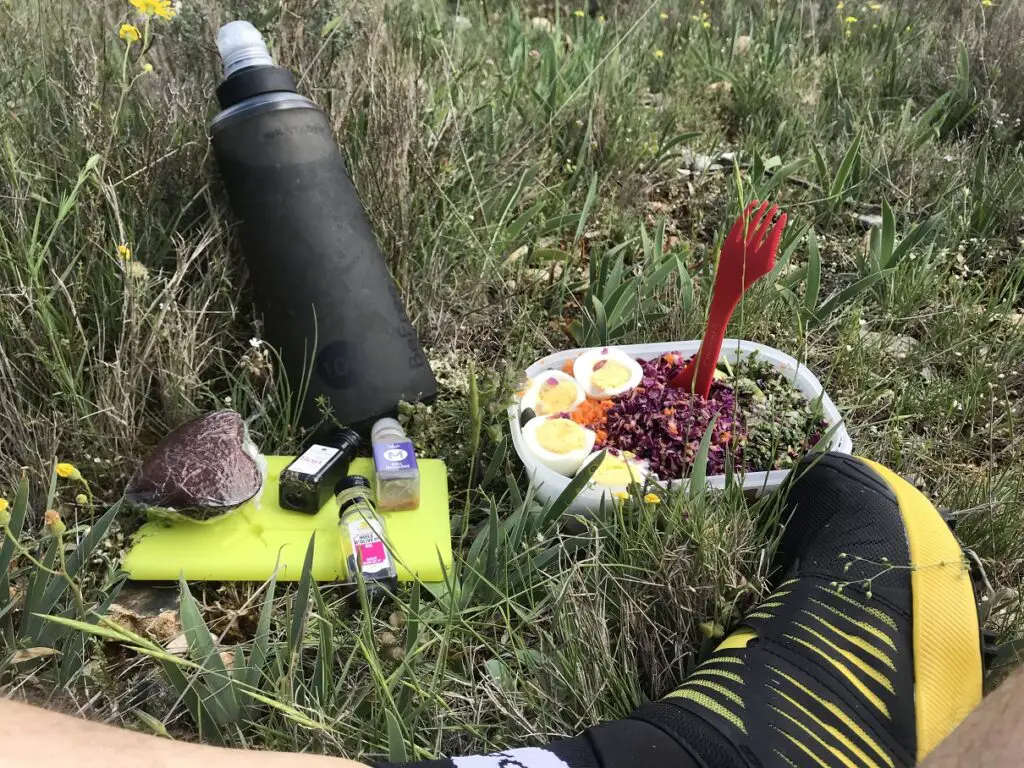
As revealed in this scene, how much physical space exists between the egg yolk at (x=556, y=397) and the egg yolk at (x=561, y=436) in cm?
8

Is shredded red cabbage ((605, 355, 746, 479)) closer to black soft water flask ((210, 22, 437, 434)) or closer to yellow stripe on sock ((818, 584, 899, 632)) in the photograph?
yellow stripe on sock ((818, 584, 899, 632))

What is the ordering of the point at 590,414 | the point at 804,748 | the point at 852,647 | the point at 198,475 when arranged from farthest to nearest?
the point at 590,414, the point at 198,475, the point at 852,647, the point at 804,748

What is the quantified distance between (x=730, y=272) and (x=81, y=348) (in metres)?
1.11

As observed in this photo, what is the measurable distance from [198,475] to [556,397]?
0.66 metres

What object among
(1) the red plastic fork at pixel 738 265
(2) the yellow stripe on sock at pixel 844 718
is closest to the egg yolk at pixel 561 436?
(1) the red plastic fork at pixel 738 265

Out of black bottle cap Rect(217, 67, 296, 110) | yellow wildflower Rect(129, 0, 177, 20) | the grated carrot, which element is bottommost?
the grated carrot

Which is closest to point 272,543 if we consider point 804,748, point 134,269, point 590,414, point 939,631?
point 134,269

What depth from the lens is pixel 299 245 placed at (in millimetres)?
1416

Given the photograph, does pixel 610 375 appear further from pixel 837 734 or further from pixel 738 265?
pixel 837 734

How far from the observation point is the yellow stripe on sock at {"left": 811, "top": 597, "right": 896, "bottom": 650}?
114 centimetres

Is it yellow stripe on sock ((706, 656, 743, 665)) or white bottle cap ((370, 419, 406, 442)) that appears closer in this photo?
yellow stripe on sock ((706, 656, 743, 665))

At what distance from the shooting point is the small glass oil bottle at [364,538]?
1175mm

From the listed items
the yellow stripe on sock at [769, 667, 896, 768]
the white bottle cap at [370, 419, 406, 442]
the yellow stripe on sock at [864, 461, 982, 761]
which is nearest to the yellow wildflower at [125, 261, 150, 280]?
the white bottle cap at [370, 419, 406, 442]

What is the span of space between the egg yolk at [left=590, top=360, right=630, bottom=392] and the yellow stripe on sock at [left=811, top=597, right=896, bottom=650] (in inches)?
20.8
